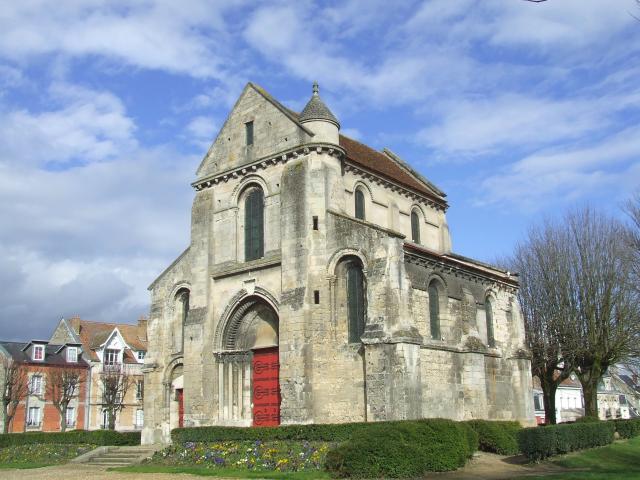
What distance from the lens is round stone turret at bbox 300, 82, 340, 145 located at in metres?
24.9

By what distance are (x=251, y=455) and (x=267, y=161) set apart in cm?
1107

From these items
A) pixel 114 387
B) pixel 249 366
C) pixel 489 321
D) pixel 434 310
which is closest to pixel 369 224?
pixel 434 310

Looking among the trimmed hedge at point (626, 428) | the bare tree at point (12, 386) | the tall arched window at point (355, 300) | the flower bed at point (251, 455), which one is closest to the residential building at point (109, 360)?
the bare tree at point (12, 386)

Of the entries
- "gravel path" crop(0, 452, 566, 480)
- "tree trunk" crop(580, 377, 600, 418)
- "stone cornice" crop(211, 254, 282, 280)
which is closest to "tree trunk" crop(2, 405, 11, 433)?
"gravel path" crop(0, 452, 566, 480)

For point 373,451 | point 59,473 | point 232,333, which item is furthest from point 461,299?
point 59,473

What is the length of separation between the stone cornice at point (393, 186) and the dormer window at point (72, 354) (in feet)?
105

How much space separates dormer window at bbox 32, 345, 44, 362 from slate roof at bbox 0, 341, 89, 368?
0.30m

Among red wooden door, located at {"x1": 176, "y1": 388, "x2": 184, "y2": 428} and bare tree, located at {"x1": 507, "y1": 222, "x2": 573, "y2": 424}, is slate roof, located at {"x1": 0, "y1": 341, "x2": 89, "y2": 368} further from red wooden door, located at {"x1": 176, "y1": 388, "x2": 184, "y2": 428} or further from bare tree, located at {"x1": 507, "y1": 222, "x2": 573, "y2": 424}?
bare tree, located at {"x1": 507, "y1": 222, "x2": 573, "y2": 424}

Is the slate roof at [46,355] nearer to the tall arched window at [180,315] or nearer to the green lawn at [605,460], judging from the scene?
the tall arched window at [180,315]

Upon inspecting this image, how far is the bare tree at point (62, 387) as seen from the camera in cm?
4380

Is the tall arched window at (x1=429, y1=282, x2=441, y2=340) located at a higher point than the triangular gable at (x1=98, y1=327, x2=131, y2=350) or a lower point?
lower

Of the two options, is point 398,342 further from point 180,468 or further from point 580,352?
point 580,352

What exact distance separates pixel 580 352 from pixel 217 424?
1852 centimetres

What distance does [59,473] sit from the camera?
2095 cm
